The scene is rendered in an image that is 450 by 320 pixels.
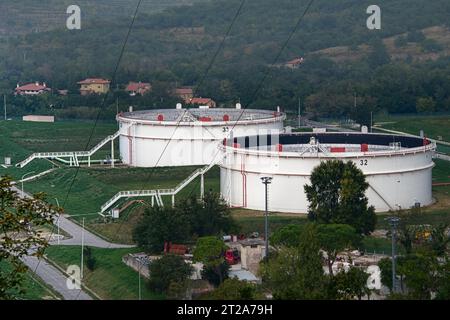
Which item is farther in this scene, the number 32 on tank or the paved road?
the number 32 on tank

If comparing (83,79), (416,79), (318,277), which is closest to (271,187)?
(318,277)

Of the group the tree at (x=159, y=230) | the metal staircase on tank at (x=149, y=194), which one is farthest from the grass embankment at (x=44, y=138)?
the tree at (x=159, y=230)

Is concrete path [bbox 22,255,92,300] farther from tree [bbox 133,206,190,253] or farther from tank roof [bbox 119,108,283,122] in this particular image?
tank roof [bbox 119,108,283,122]

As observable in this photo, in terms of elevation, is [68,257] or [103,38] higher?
[103,38]

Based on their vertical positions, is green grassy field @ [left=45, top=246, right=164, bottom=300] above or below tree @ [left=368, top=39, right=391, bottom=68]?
below

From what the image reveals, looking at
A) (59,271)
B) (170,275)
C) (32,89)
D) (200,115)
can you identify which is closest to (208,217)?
(59,271)

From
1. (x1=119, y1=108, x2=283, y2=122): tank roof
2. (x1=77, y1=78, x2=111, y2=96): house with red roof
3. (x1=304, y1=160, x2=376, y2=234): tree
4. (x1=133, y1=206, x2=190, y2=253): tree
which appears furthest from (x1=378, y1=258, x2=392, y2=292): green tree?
(x1=77, y1=78, x2=111, y2=96): house with red roof

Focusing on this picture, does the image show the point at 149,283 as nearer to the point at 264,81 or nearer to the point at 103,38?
the point at 264,81
